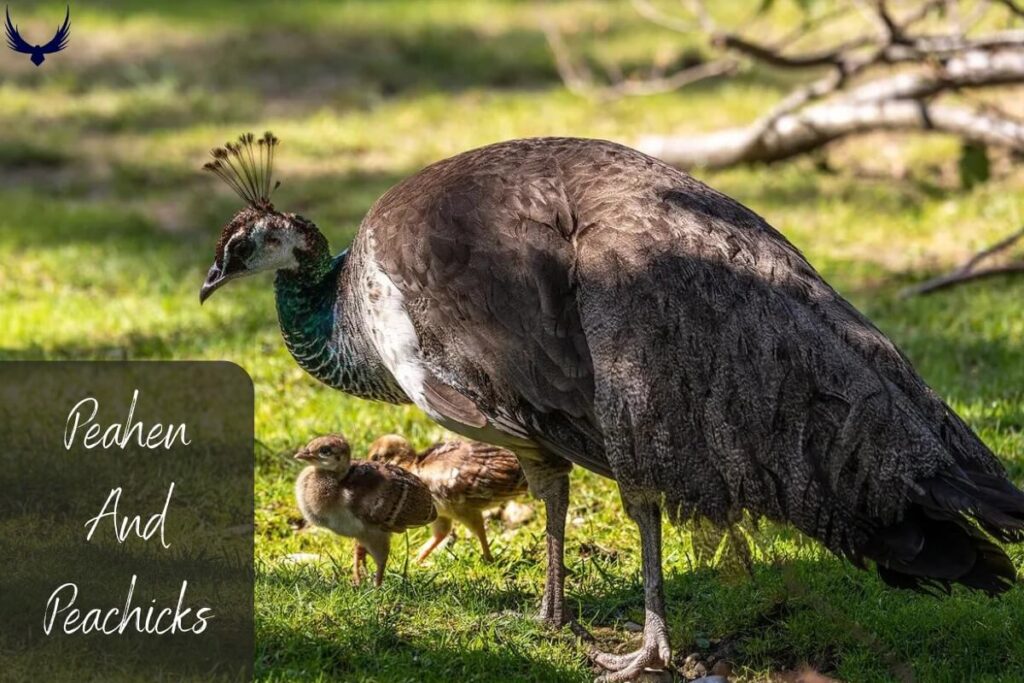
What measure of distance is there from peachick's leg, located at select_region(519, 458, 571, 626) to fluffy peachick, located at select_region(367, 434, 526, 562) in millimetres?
253

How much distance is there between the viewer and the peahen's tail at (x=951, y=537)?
3.74m

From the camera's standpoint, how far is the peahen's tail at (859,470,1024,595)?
12.3 feet

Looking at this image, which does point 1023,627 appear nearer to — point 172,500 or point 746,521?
point 746,521

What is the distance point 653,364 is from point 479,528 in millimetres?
1321

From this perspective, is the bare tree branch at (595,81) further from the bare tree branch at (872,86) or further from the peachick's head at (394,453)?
the peachick's head at (394,453)


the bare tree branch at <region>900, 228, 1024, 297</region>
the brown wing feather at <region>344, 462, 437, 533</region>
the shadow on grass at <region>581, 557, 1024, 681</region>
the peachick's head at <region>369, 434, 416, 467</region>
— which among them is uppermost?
the bare tree branch at <region>900, 228, 1024, 297</region>

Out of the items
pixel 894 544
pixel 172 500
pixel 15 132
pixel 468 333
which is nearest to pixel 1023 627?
pixel 894 544

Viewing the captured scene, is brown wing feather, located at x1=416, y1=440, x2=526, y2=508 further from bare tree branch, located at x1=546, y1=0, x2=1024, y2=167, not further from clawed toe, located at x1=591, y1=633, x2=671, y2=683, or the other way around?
bare tree branch, located at x1=546, y1=0, x2=1024, y2=167

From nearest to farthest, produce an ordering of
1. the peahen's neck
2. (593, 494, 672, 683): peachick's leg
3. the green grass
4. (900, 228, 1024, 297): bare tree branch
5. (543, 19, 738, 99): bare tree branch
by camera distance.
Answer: (593, 494, 672, 683): peachick's leg
the green grass
the peahen's neck
(900, 228, 1024, 297): bare tree branch
(543, 19, 738, 99): bare tree branch

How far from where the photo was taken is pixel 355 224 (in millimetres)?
8969

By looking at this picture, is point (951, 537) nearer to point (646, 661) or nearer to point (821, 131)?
point (646, 661)

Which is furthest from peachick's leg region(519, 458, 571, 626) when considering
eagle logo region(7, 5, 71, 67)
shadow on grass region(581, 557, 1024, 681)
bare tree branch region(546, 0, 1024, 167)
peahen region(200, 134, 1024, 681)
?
bare tree branch region(546, 0, 1024, 167)

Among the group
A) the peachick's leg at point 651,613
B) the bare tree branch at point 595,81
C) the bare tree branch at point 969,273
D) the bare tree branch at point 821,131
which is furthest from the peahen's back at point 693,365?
the bare tree branch at point 595,81

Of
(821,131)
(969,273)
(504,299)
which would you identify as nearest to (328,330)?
(504,299)
